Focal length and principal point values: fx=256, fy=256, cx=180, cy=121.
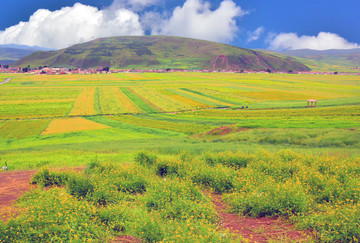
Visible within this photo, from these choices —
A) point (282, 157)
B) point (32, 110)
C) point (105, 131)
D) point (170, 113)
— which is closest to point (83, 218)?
point (282, 157)

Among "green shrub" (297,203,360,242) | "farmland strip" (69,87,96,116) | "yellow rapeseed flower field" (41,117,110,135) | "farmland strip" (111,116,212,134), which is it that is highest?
"green shrub" (297,203,360,242)

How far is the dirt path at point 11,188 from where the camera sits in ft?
34.0

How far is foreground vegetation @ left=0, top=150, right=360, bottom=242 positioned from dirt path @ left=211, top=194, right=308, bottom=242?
0.33 metres

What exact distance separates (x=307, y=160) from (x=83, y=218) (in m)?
13.0

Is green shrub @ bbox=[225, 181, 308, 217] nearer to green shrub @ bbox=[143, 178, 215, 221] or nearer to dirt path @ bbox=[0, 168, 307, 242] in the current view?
dirt path @ bbox=[0, 168, 307, 242]

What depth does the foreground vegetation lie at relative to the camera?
26.5 feet

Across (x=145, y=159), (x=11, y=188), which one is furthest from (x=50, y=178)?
(x=145, y=159)

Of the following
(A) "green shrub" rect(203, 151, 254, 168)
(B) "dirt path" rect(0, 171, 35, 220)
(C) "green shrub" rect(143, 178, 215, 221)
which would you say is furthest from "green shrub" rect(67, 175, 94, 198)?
(A) "green shrub" rect(203, 151, 254, 168)

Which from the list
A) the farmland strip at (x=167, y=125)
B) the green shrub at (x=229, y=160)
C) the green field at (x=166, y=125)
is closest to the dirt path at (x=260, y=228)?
the green shrub at (x=229, y=160)

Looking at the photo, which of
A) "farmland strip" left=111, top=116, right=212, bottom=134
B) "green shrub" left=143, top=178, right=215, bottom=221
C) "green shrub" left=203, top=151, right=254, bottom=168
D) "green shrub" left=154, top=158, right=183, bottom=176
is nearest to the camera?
"green shrub" left=143, top=178, right=215, bottom=221

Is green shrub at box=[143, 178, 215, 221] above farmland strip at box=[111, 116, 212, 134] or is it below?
above

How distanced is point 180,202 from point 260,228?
3009mm

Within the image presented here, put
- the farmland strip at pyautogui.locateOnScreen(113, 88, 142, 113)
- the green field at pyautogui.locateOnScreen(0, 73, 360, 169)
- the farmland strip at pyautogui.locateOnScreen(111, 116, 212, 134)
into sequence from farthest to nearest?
the farmland strip at pyautogui.locateOnScreen(113, 88, 142, 113), the farmland strip at pyautogui.locateOnScreen(111, 116, 212, 134), the green field at pyautogui.locateOnScreen(0, 73, 360, 169)

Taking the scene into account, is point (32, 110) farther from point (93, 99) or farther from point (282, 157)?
point (282, 157)
